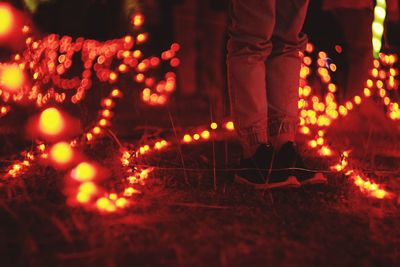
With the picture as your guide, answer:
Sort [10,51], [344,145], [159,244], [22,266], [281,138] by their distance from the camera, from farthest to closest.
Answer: [10,51]
[344,145]
[281,138]
[159,244]
[22,266]

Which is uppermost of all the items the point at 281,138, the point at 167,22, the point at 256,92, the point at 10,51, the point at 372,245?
the point at 167,22

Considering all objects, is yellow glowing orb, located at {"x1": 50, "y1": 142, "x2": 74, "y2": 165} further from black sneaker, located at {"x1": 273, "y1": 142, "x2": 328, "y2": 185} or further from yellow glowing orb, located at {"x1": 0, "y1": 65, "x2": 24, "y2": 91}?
black sneaker, located at {"x1": 273, "y1": 142, "x2": 328, "y2": 185}

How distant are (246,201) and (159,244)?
0.45 meters

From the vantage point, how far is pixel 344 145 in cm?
242

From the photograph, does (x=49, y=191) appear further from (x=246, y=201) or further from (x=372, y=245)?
(x=372, y=245)

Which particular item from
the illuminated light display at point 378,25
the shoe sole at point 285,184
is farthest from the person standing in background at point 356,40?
the shoe sole at point 285,184

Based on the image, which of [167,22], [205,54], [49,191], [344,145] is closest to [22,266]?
[49,191]

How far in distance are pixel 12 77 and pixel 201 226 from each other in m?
1.66

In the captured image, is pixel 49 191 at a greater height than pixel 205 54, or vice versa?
pixel 205 54

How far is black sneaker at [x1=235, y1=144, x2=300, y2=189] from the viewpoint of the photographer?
1.66m

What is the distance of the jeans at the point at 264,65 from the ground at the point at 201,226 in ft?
0.83

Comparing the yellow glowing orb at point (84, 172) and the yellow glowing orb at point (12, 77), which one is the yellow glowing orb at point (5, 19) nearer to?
the yellow glowing orb at point (12, 77)

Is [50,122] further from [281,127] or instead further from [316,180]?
[316,180]

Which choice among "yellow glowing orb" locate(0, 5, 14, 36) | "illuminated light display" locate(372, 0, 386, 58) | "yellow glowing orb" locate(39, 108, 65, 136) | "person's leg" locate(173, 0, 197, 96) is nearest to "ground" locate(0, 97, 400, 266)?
"yellow glowing orb" locate(39, 108, 65, 136)
